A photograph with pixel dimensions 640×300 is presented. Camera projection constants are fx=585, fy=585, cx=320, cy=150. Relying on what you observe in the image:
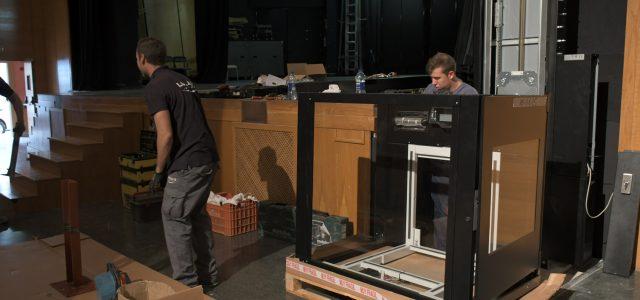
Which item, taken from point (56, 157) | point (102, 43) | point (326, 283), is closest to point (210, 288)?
point (326, 283)

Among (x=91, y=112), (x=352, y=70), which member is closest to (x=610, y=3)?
(x=91, y=112)

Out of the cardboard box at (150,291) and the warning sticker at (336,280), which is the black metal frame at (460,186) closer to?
the warning sticker at (336,280)

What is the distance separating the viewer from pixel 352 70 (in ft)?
52.7

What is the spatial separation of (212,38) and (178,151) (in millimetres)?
9577

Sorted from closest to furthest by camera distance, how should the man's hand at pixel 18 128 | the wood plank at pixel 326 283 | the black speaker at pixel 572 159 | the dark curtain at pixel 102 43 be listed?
the wood plank at pixel 326 283 → the black speaker at pixel 572 159 → the man's hand at pixel 18 128 → the dark curtain at pixel 102 43

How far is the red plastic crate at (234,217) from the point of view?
5492 mm

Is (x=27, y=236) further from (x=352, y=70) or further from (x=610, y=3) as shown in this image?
(x=352, y=70)

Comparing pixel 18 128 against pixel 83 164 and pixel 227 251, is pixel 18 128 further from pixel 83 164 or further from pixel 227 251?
pixel 227 251

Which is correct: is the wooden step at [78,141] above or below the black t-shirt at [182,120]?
below

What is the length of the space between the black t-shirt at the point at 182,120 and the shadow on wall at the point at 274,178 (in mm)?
1954

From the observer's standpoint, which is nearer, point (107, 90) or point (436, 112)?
point (436, 112)

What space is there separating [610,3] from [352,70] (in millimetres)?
11402

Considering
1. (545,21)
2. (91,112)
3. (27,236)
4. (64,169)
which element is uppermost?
(545,21)

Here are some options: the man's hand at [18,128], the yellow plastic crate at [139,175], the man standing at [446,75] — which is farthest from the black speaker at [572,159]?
the man's hand at [18,128]
